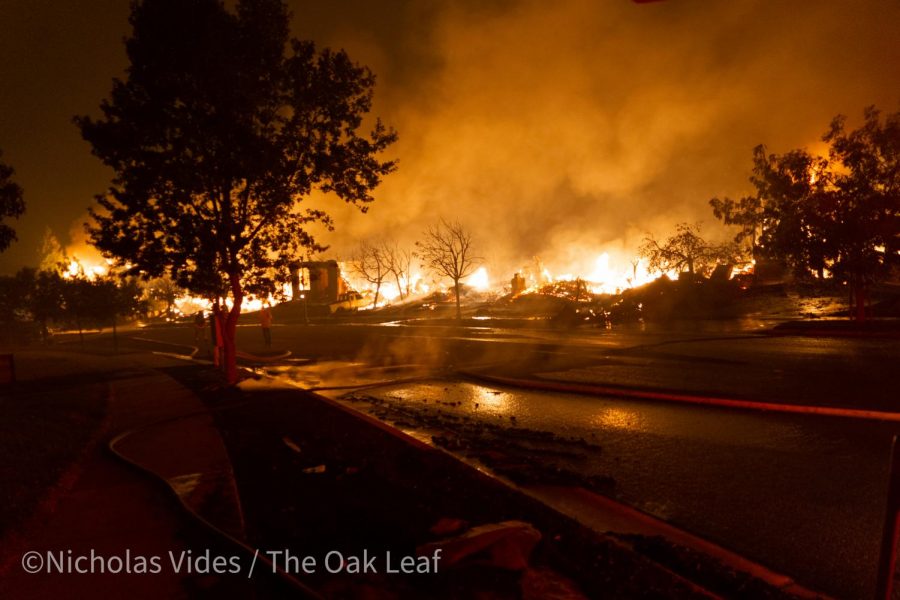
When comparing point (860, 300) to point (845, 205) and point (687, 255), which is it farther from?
point (687, 255)

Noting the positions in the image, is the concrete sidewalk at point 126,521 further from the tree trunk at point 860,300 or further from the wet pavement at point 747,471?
the tree trunk at point 860,300

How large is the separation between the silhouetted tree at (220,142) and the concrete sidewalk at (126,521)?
4049 mm

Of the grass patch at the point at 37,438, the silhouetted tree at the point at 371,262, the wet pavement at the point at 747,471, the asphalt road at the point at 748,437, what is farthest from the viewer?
the silhouetted tree at the point at 371,262

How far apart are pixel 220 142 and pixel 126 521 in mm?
8293

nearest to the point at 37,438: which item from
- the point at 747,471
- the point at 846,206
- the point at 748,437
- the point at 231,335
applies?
the point at 231,335

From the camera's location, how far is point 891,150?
18266 mm

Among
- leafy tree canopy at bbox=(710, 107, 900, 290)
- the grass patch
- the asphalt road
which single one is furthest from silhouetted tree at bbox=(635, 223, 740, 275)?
the grass patch

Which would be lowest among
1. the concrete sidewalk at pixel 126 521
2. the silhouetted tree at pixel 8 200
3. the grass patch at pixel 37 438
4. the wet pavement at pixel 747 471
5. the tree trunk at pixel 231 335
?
the wet pavement at pixel 747 471

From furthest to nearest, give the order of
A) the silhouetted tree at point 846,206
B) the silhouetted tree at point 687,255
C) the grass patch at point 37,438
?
the silhouetted tree at point 687,255 < the silhouetted tree at point 846,206 < the grass patch at point 37,438

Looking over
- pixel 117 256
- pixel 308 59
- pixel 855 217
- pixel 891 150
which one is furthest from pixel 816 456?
pixel 891 150

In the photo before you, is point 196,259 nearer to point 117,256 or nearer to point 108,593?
point 117,256

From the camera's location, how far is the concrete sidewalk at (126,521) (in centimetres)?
345

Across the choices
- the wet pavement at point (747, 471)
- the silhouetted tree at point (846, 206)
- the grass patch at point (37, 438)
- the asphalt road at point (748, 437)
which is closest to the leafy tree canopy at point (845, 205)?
the silhouetted tree at point (846, 206)

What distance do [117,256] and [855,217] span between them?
21.2 meters
